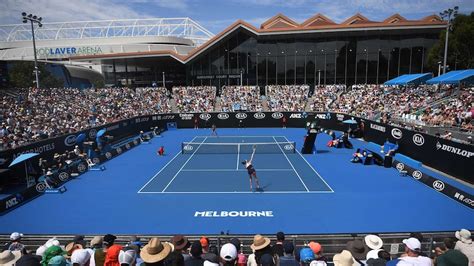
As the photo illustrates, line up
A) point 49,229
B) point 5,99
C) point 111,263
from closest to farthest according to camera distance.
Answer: point 111,263
point 49,229
point 5,99

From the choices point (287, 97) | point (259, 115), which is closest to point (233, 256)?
point (259, 115)

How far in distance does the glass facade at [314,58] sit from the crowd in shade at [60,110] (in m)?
12.6

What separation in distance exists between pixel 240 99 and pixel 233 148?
23067mm

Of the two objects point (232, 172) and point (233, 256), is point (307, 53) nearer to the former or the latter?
point (232, 172)

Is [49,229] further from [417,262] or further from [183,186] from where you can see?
[417,262]

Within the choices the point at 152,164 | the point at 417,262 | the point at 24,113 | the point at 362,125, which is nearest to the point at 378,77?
the point at 362,125

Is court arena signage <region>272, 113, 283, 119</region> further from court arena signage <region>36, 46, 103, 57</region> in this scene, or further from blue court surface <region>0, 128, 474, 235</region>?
court arena signage <region>36, 46, 103, 57</region>

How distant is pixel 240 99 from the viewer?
50.2 metres

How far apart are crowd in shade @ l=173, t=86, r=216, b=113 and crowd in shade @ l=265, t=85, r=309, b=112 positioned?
931 centimetres

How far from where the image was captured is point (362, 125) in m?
31.9

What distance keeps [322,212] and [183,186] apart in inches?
301

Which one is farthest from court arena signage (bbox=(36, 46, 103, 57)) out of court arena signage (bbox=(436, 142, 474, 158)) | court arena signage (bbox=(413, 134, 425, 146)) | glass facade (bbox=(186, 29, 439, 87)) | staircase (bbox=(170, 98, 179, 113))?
court arena signage (bbox=(436, 142, 474, 158))

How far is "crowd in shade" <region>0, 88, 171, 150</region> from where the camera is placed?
75.5 feet

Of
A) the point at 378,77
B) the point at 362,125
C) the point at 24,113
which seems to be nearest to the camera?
the point at 24,113
